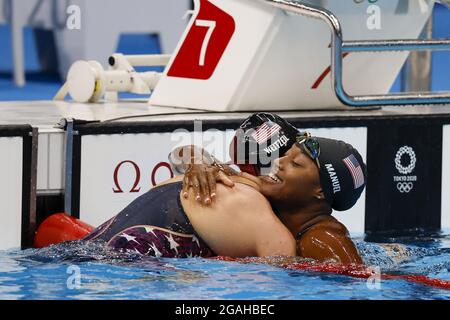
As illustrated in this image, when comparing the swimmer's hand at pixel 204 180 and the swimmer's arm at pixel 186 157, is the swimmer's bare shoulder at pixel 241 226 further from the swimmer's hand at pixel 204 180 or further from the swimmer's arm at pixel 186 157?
the swimmer's arm at pixel 186 157

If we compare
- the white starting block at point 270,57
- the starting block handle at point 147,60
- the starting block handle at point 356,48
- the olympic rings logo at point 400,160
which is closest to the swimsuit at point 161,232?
the starting block handle at point 356,48

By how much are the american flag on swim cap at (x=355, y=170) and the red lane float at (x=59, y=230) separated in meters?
1.11

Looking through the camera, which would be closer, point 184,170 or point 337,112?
point 184,170

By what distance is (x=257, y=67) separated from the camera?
259 inches

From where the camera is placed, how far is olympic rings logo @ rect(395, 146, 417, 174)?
21.7ft

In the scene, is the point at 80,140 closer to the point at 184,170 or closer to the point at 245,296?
the point at 184,170

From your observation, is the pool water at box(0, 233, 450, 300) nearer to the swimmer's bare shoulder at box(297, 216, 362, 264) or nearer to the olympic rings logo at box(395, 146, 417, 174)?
the swimmer's bare shoulder at box(297, 216, 362, 264)

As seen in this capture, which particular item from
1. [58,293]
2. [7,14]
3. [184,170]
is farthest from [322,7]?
[7,14]

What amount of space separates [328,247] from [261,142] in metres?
0.55

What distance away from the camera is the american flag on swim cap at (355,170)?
5241 mm

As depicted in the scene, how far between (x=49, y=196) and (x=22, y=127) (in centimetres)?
32

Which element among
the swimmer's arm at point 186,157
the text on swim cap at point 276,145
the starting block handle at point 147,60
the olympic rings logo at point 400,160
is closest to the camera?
the text on swim cap at point 276,145

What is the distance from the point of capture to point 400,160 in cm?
661

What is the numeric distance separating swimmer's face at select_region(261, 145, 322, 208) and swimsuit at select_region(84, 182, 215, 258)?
1.04 ft
